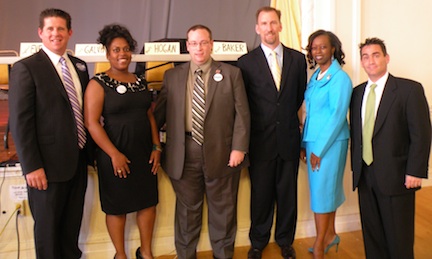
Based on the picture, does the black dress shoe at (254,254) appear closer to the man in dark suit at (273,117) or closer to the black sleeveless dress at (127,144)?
the man in dark suit at (273,117)

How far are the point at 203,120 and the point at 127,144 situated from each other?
469 mm

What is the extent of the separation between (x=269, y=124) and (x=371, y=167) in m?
0.65

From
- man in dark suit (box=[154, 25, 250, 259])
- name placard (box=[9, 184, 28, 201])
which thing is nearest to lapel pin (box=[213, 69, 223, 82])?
man in dark suit (box=[154, 25, 250, 259])

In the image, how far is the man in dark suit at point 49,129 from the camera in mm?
1709

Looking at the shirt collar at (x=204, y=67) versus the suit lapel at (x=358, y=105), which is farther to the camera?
the shirt collar at (x=204, y=67)

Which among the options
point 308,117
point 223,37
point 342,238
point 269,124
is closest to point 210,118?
point 269,124

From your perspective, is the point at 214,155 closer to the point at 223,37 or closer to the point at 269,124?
the point at 269,124

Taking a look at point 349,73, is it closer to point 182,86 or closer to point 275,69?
point 275,69

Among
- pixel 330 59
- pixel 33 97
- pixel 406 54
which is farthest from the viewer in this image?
pixel 406 54

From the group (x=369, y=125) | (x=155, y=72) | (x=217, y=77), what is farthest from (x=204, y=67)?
(x=369, y=125)

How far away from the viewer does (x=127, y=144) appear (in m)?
2.03

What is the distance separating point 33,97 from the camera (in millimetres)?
1724

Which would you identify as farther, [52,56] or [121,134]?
[121,134]

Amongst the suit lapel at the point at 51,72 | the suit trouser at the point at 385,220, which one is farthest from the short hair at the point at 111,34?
the suit trouser at the point at 385,220
